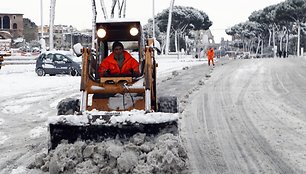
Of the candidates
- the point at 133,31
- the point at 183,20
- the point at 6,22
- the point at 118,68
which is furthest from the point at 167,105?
the point at 6,22

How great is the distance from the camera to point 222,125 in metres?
9.55

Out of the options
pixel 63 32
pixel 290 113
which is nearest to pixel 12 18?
pixel 63 32

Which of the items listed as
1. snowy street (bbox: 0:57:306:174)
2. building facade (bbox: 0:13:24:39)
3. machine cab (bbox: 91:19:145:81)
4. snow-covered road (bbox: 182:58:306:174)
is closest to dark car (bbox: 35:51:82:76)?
snowy street (bbox: 0:57:306:174)

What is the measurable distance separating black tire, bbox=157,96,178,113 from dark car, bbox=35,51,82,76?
18.6 meters

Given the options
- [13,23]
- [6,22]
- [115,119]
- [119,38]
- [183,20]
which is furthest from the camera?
[6,22]

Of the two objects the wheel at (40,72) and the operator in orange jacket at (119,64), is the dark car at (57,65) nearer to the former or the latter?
the wheel at (40,72)

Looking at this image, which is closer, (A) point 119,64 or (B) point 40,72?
(A) point 119,64

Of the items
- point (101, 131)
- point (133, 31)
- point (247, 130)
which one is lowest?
point (247, 130)

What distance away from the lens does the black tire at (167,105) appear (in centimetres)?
803

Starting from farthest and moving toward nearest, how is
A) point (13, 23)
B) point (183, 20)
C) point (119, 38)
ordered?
point (13, 23), point (183, 20), point (119, 38)

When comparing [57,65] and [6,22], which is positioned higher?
[6,22]

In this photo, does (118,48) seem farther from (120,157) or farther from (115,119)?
(120,157)

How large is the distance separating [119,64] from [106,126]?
1892mm

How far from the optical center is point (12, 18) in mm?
80312
